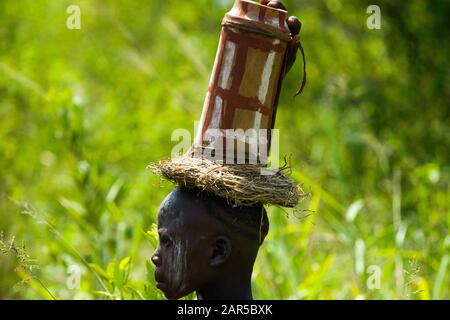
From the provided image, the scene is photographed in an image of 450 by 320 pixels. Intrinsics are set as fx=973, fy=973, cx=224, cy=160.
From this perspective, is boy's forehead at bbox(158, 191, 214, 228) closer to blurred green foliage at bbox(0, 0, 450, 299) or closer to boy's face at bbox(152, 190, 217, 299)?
boy's face at bbox(152, 190, 217, 299)

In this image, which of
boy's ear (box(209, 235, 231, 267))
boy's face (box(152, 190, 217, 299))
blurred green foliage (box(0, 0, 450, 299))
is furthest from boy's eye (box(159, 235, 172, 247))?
blurred green foliage (box(0, 0, 450, 299))

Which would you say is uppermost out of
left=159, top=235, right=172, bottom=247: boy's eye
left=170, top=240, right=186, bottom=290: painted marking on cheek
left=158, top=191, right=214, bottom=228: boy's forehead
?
left=158, top=191, right=214, bottom=228: boy's forehead

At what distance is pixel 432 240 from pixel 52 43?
3.37 metres

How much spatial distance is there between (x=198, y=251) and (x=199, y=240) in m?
0.03

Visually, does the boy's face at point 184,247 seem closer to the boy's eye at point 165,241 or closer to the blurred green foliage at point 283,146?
the boy's eye at point 165,241

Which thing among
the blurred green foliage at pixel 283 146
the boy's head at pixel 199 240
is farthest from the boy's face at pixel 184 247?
the blurred green foliage at pixel 283 146

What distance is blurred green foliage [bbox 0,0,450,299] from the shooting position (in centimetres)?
429

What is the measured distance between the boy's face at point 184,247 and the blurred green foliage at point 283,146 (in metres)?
0.71

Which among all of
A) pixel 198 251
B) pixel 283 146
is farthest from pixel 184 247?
pixel 283 146

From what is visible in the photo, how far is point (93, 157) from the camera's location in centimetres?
446

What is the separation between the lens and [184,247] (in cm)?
272
